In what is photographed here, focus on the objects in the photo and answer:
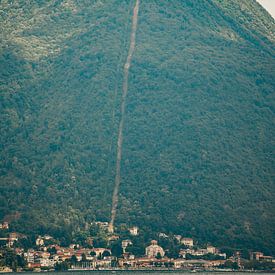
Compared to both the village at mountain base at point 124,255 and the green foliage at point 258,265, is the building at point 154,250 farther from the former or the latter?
the green foliage at point 258,265

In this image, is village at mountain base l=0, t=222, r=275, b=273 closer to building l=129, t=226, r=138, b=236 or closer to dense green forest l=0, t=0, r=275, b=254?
building l=129, t=226, r=138, b=236

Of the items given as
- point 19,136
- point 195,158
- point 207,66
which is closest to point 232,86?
point 207,66

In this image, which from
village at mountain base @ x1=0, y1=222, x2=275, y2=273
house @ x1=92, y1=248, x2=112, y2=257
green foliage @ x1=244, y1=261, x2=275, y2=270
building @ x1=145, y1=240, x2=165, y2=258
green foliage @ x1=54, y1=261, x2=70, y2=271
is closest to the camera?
green foliage @ x1=54, y1=261, x2=70, y2=271

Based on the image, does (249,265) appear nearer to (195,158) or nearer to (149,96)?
(195,158)

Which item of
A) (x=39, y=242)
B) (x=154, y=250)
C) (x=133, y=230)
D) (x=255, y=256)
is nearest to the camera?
(x=39, y=242)

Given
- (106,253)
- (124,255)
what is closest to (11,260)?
(106,253)

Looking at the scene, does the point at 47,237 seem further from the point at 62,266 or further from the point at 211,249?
the point at 211,249

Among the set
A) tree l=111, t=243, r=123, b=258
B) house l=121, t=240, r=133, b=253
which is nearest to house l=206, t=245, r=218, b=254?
house l=121, t=240, r=133, b=253

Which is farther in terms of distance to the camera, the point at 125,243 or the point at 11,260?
the point at 125,243
